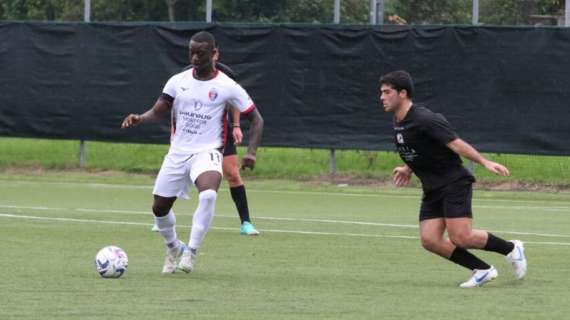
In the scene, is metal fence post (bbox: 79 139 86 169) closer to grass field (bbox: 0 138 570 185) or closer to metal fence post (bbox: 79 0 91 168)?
metal fence post (bbox: 79 0 91 168)

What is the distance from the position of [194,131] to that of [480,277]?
2.71 metres

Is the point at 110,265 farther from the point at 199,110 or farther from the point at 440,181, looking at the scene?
the point at 440,181

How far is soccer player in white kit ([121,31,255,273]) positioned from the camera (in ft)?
38.4

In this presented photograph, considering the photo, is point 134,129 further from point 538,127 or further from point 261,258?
point 261,258

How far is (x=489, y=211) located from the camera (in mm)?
18906

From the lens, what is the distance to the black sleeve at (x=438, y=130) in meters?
10.8

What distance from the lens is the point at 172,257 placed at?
11.8 metres

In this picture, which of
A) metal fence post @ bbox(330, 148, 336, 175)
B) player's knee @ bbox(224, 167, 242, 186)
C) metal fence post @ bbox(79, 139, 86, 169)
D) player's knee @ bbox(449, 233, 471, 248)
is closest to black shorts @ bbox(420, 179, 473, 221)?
player's knee @ bbox(449, 233, 471, 248)

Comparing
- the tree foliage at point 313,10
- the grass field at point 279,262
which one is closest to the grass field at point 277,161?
the grass field at point 279,262

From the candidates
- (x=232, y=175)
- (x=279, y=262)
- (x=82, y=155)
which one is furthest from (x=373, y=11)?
(x=279, y=262)

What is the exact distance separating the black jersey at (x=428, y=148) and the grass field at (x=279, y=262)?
852 millimetres

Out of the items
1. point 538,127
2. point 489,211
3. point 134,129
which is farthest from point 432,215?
point 134,129

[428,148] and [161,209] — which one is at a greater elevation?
[428,148]

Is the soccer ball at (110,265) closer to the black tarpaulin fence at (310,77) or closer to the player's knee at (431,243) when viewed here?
the player's knee at (431,243)
